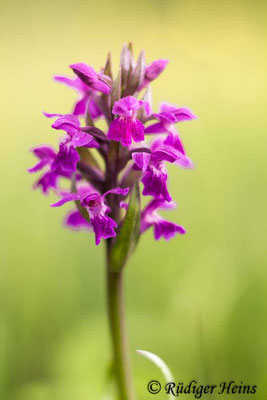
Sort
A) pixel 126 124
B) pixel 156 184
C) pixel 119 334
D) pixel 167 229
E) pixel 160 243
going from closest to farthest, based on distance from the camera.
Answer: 1. pixel 126 124
2. pixel 156 184
3. pixel 119 334
4. pixel 167 229
5. pixel 160 243

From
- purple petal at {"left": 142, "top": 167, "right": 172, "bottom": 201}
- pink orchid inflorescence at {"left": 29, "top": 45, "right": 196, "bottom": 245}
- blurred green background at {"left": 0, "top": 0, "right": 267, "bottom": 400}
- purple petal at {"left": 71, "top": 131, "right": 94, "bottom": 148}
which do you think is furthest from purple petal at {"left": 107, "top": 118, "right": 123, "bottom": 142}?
blurred green background at {"left": 0, "top": 0, "right": 267, "bottom": 400}

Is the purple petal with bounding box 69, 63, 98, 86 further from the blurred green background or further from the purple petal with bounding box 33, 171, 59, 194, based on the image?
the blurred green background

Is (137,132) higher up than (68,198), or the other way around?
(137,132)

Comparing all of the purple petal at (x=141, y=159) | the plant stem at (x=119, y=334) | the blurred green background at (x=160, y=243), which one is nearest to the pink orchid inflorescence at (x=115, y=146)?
the purple petal at (x=141, y=159)

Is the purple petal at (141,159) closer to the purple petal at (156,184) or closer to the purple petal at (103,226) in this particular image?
the purple petal at (156,184)

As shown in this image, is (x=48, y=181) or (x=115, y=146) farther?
(x=48, y=181)

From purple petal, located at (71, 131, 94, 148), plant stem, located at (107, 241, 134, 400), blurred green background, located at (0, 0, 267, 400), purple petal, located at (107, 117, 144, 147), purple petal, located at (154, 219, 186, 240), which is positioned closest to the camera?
purple petal, located at (107, 117, 144, 147)

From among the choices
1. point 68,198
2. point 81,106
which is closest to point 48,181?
point 68,198

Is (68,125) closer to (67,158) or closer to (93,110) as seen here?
(67,158)
